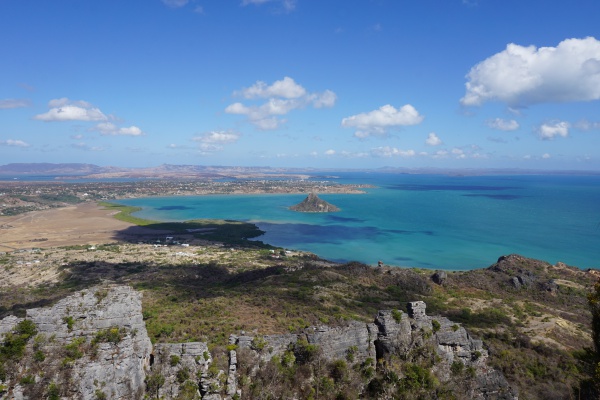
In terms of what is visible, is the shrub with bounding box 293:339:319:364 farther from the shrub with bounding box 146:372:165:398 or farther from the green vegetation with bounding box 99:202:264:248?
the green vegetation with bounding box 99:202:264:248

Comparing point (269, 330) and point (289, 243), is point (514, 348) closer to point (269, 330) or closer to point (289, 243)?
point (269, 330)

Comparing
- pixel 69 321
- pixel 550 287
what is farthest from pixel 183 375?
pixel 550 287

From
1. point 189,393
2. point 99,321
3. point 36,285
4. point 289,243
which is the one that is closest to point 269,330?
point 189,393

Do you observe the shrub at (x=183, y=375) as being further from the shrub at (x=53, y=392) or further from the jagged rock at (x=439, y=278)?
the jagged rock at (x=439, y=278)

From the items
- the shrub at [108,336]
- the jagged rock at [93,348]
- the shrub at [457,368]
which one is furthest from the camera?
the shrub at [457,368]

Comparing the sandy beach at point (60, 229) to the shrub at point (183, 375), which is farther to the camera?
the sandy beach at point (60, 229)

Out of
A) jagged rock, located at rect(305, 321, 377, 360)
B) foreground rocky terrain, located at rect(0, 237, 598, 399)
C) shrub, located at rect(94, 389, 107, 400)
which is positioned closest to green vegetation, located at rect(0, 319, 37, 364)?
foreground rocky terrain, located at rect(0, 237, 598, 399)

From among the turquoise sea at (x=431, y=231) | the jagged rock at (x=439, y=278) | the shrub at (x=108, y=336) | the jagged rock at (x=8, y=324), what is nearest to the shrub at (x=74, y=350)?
the shrub at (x=108, y=336)

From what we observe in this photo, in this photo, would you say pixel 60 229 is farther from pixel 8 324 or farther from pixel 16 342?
pixel 16 342
